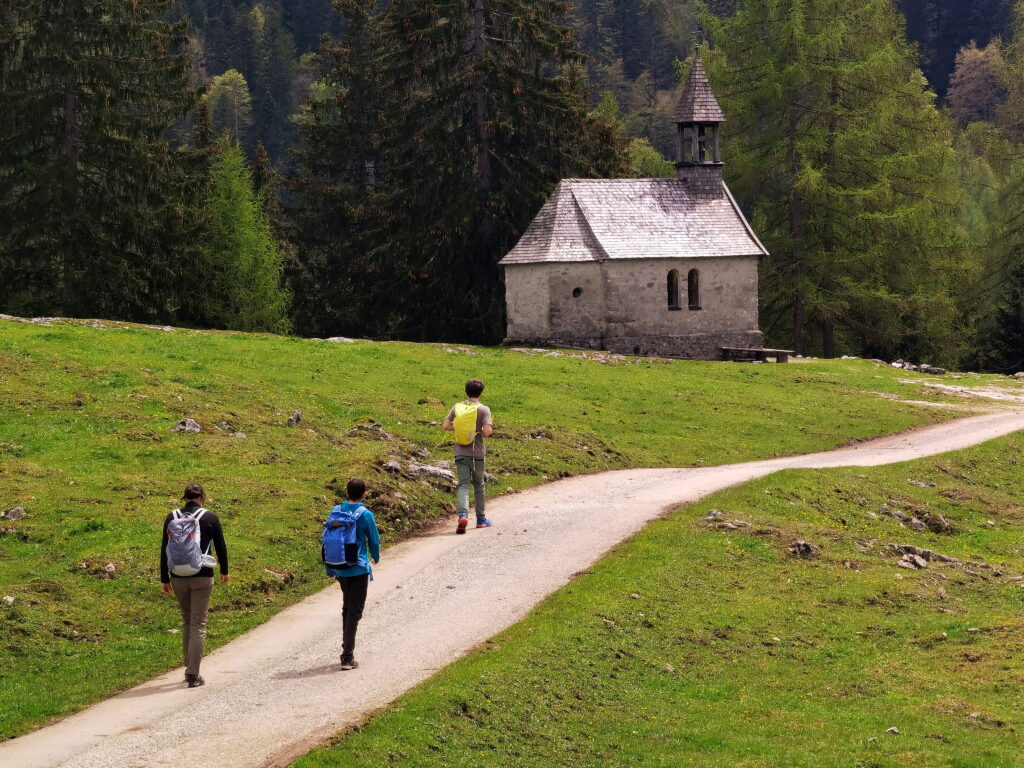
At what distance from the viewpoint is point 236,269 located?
196 ft

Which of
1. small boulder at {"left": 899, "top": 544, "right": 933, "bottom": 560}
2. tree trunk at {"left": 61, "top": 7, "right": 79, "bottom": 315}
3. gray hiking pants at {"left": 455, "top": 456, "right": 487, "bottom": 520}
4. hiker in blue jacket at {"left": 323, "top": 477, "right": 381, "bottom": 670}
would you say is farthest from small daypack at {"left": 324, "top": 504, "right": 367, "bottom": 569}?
tree trunk at {"left": 61, "top": 7, "right": 79, "bottom": 315}

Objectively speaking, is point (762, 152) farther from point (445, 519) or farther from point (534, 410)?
point (445, 519)

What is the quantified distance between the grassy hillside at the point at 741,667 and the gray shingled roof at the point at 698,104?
115 feet

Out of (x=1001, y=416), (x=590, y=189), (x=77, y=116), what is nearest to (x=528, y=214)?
(x=590, y=189)

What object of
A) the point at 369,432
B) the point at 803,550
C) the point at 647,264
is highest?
the point at 647,264

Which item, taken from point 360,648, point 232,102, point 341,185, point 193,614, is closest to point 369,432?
point 360,648

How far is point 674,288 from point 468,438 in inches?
1408

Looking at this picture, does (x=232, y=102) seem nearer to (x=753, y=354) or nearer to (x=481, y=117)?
(x=481, y=117)

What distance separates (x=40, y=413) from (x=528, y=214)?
120 feet

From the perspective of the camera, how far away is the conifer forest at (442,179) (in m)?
54.5

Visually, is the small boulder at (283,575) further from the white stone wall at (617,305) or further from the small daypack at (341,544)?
the white stone wall at (617,305)

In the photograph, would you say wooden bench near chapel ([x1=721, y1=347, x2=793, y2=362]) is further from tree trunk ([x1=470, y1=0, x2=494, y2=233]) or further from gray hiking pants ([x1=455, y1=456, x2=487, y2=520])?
gray hiking pants ([x1=455, y1=456, x2=487, y2=520])

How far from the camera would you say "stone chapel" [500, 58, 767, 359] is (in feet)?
178

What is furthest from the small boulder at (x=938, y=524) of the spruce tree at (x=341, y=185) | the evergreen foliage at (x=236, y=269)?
the spruce tree at (x=341, y=185)
